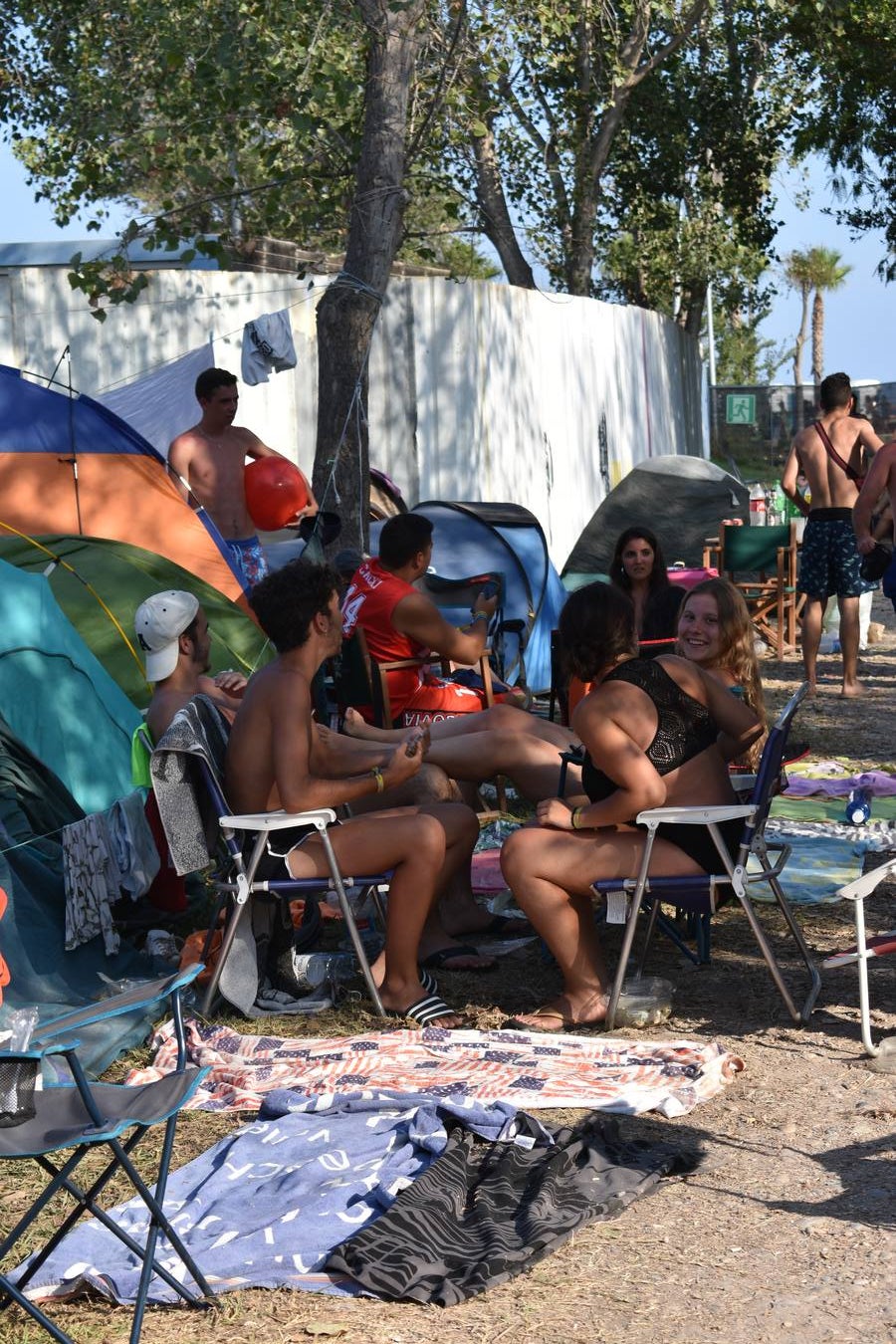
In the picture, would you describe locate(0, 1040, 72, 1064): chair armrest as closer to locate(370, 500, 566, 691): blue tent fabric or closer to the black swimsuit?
the black swimsuit

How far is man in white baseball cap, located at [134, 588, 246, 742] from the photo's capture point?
522 centimetres

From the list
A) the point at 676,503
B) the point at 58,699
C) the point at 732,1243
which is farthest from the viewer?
the point at 676,503

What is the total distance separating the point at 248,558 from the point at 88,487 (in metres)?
Result: 0.80

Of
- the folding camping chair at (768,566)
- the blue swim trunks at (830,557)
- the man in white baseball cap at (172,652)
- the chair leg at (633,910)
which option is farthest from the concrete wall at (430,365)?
the chair leg at (633,910)

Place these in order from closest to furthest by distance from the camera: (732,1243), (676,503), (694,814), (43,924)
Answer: (732,1243)
(694,814)
(43,924)
(676,503)

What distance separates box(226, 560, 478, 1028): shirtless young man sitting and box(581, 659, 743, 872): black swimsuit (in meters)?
0.55

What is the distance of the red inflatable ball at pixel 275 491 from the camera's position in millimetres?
7730

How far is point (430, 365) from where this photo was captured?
12.5 m

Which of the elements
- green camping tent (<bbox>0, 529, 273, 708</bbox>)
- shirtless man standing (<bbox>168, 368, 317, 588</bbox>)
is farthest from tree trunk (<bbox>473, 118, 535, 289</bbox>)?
green camping tent (<bbox>0, 529, 273, 708</bbox>)

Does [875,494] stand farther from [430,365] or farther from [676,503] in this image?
[430,365]

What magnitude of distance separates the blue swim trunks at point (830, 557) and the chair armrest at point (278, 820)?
579cm

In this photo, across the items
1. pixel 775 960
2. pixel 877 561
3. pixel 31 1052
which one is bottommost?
pixel 775 960

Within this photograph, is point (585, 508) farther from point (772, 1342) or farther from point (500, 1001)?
point (772, 1342)

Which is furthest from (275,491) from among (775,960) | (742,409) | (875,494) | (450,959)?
(742,409)
